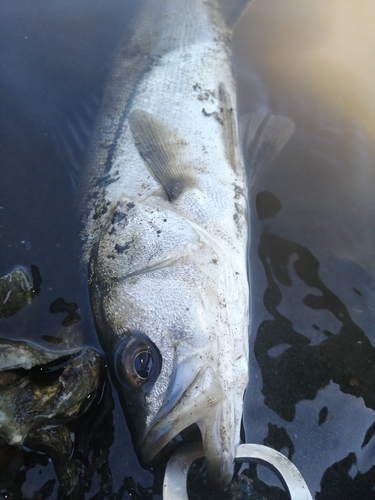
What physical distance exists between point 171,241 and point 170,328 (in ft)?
1.90

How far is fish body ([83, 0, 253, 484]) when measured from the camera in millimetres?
2031

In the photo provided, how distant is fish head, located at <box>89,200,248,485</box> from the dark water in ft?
0.78

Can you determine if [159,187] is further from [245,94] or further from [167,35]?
[167,35]

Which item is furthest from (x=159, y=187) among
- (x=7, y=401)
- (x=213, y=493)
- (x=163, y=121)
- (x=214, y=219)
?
(x=213, y=493)

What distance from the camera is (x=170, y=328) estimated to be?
2211 mm

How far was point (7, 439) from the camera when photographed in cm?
193

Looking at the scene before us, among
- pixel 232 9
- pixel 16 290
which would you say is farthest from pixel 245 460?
pixel 232 9

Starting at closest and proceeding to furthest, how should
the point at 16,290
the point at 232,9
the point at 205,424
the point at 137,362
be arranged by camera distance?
the point at 205,424 → the point at 137,362 → the point at 16,290 → the point at 232,9

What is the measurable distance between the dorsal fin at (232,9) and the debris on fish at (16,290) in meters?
3.52

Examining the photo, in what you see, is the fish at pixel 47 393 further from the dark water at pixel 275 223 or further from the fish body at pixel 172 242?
the fish body at pixel 172 242

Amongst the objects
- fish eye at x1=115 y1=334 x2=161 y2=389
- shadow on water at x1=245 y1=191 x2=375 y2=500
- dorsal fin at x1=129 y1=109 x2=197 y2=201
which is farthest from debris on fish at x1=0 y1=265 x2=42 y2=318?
shadow on water at x1=245 y1=191 x2=375 y2=500

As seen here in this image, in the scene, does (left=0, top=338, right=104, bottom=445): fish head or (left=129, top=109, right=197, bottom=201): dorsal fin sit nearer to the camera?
(left=0, top=338, right=104, bottom=445): fish head

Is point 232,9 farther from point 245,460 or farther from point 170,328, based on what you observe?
point 245,460

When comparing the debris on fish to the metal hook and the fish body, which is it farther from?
the metal hook
